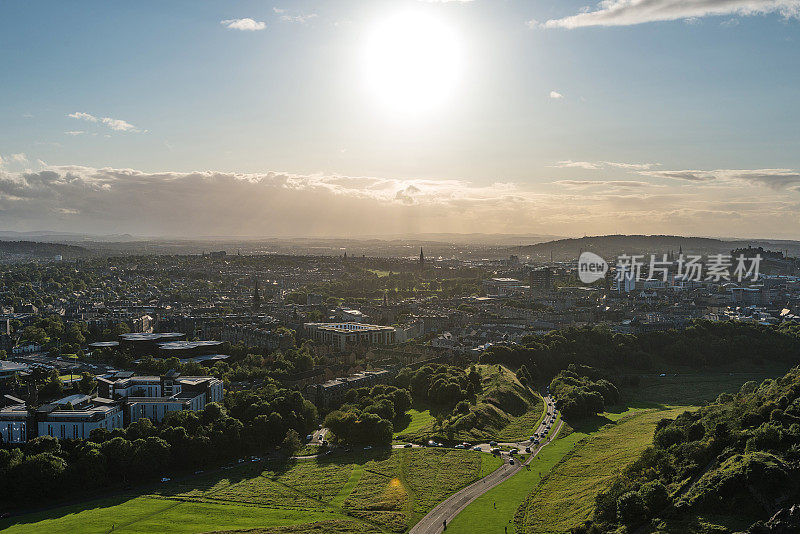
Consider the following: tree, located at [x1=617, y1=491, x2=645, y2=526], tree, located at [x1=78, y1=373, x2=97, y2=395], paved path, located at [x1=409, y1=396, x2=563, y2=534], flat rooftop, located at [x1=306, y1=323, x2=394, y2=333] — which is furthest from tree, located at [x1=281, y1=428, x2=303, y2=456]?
flat rooftop, located at [x1=306, y1=323, x2=394, y2=333]

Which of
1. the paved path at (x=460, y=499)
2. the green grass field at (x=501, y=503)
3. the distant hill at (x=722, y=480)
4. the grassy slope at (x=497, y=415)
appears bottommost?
the paved path at (x=460, y=499)

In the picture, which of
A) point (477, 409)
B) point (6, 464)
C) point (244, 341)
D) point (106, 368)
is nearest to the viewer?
point (6, 464)

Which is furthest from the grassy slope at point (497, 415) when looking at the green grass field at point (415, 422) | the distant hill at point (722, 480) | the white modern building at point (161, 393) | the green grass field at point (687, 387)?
the white modern building at point (161, 393)

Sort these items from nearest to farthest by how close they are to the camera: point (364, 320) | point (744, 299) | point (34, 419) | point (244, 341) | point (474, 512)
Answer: point (474, 512)
point (34, 419)
point (244, 341)
point (364, 320)
point (744, 299)

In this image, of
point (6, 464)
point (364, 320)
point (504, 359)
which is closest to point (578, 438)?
point (504, 359)

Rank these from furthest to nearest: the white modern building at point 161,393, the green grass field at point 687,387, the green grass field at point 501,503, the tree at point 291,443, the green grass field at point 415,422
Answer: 1. the green grass field at point 687,387
2. the green grass field at point 415,422
3. the white modern building at point 161,393
4. the tree at point 291,443
5. the green grass field at point 501,503

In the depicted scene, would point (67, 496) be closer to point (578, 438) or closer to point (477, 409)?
point (477, 409)

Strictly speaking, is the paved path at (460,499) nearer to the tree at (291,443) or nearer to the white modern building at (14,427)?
the tree at (291,443)

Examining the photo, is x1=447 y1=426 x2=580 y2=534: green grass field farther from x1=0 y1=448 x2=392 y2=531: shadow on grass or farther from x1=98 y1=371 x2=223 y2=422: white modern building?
x1=98 y1=371 x2=223 y2=422: white modern building
